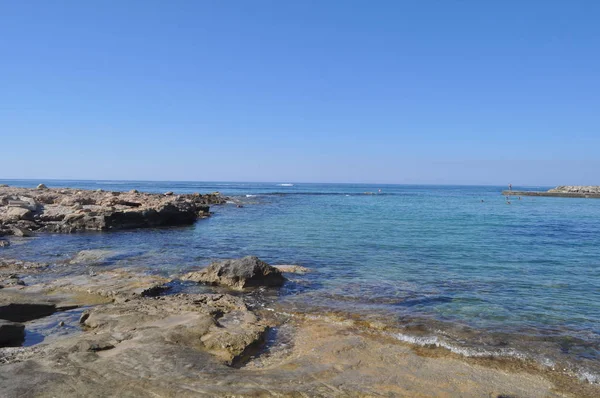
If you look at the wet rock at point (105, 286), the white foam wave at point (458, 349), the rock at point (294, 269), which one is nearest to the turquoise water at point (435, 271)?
the white foam wave at point (458, 349)

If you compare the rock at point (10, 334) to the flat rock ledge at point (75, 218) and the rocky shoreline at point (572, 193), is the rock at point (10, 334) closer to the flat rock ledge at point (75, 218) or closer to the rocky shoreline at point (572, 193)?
the flat rock ledge at point (75, 218)

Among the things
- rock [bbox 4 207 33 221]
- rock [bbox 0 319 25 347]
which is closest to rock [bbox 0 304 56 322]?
rock [bbox 0 319 25 347]

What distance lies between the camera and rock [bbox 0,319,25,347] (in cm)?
750

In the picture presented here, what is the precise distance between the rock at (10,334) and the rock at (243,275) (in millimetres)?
5874

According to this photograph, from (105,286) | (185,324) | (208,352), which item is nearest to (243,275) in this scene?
(105,286)

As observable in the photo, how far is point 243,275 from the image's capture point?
12.9 metres

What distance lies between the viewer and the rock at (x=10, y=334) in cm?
750

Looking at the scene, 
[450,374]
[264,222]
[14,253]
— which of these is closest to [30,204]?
[14,253]

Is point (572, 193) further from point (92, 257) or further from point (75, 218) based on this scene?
point (92, 257)

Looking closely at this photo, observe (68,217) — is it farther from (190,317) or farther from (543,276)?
(543,276)

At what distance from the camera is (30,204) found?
30516 mm

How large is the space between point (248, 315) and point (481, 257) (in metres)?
13.0

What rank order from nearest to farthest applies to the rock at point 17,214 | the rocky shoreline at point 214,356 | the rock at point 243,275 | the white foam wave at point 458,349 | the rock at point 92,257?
the rocky shoreline at point 214,356 < the white foam wave at point 458,349 < the rock at point 243,275 < the rock at point 92,257 < the rock at point 17,214

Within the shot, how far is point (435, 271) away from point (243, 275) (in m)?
7.56
